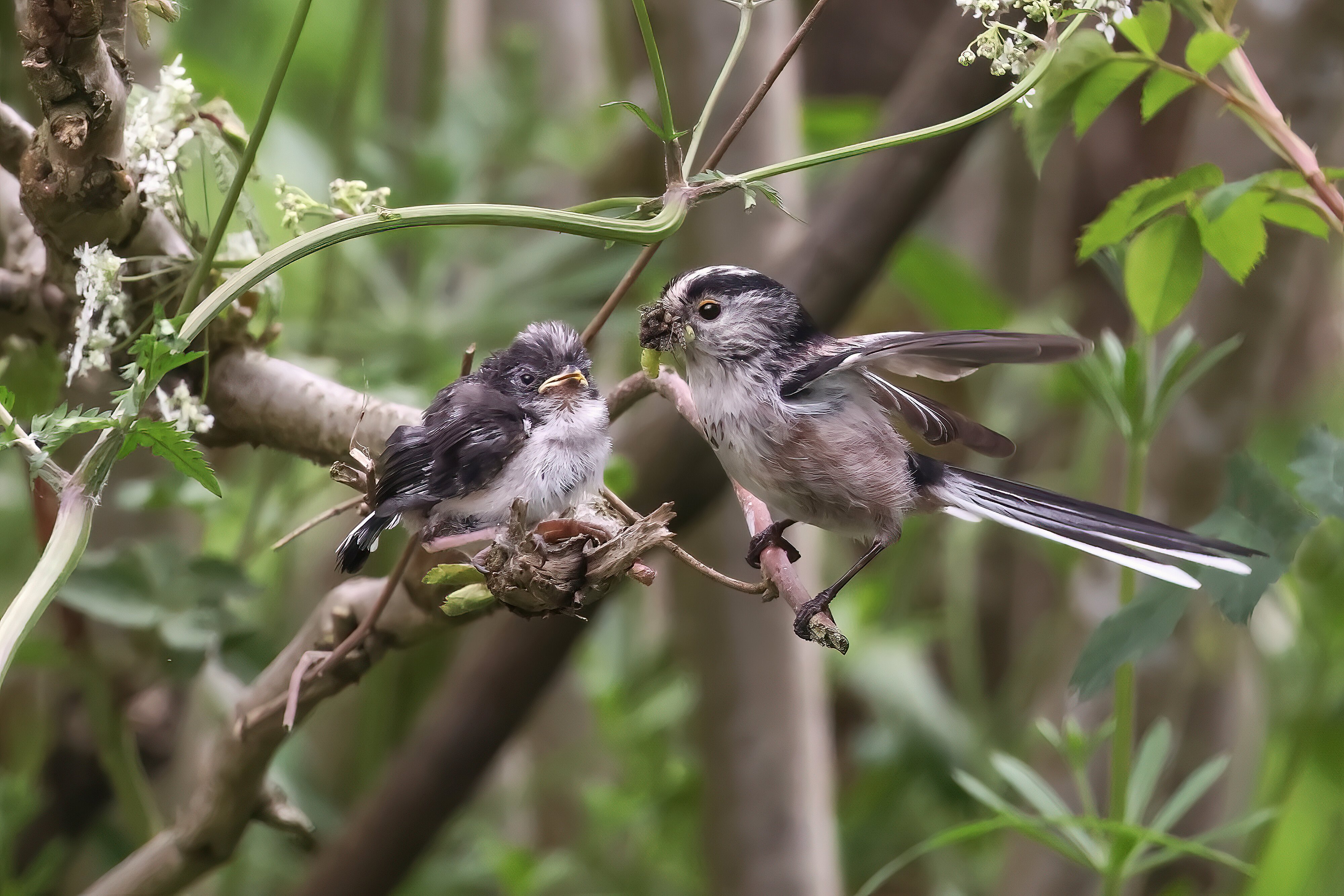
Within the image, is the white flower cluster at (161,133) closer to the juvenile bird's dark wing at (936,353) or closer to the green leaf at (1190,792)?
the juvenile bird's dark wing at (936,353)

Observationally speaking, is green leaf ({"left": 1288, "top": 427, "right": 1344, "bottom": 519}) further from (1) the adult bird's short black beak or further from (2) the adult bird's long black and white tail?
Result: (1) the adult bird's short black beak

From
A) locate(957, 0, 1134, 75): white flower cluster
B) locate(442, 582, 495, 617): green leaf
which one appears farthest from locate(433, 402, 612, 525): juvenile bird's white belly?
locate(957, 0, 1134, 75): white flower cluster

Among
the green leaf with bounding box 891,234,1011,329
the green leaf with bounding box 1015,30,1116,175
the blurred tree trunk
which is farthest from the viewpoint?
A: the green leaf with bounding box 891,234,1011,329

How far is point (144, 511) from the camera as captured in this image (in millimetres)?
1631

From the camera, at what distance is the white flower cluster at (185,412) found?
68 cm

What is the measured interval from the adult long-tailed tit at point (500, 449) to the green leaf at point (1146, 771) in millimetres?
633

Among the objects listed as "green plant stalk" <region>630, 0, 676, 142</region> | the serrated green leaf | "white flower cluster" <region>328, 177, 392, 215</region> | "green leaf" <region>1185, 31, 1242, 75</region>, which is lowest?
the serrated green leaf

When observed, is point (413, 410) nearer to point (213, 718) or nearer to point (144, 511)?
point (144, 511)

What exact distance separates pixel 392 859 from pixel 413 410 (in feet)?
2.61

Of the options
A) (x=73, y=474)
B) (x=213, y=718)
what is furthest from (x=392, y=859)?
(x=73, y=474)

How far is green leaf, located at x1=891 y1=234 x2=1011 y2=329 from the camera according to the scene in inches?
74.2

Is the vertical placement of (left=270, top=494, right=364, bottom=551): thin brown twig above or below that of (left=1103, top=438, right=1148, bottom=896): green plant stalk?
above

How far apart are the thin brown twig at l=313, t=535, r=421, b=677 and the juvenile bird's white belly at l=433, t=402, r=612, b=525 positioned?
0.06 meters

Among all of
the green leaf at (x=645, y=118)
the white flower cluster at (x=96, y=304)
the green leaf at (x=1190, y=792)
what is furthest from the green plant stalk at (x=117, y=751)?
the green leaf at (x=1190, y=792)
